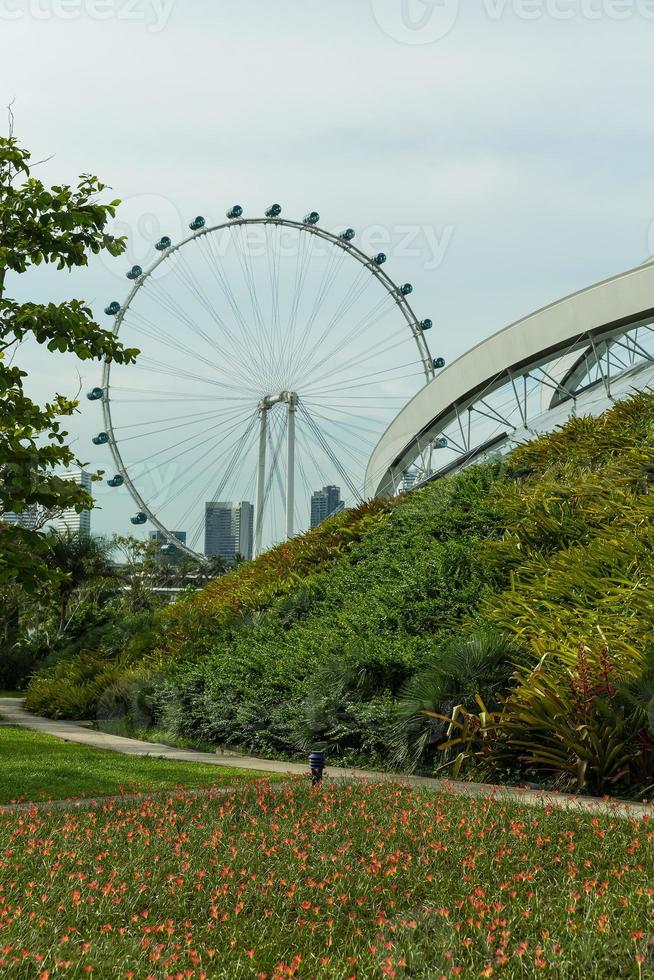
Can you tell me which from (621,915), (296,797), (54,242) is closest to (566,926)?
(621,915)

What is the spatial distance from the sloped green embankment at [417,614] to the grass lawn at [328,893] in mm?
2662

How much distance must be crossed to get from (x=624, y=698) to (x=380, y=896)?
4032mm

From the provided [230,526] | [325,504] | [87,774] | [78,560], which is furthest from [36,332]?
[230,526]

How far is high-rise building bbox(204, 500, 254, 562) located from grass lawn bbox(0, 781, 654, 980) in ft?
Result: 69.1

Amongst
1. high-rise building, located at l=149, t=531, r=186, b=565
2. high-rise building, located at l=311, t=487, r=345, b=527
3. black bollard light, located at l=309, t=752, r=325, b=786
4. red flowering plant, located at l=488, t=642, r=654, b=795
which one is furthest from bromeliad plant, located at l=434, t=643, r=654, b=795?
high-rise building, located at l=149, t=531, r=186, b=565

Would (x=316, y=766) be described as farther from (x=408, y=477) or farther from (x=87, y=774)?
(x=408, y=477)

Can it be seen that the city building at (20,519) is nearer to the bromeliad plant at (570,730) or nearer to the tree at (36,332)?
the tree at (36,332)

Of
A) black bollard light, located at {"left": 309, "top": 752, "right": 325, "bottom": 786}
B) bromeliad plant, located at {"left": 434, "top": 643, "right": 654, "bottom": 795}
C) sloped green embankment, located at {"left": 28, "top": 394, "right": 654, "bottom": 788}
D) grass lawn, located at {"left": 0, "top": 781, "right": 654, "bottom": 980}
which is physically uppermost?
sloped green embankment, located at {"left": 28, "top": 394, "right": 654, "bottom": 788}

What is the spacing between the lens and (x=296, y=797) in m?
7.25

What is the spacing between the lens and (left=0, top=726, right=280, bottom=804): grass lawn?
8141 mm

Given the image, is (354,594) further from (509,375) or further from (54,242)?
(509,375)

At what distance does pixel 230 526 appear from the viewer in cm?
5066

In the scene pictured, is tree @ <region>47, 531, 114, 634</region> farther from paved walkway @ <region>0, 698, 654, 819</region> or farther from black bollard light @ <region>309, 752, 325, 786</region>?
black bollard light @ <region>309, 752, 325, 786</region>

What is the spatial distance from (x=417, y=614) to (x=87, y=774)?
4.67m
